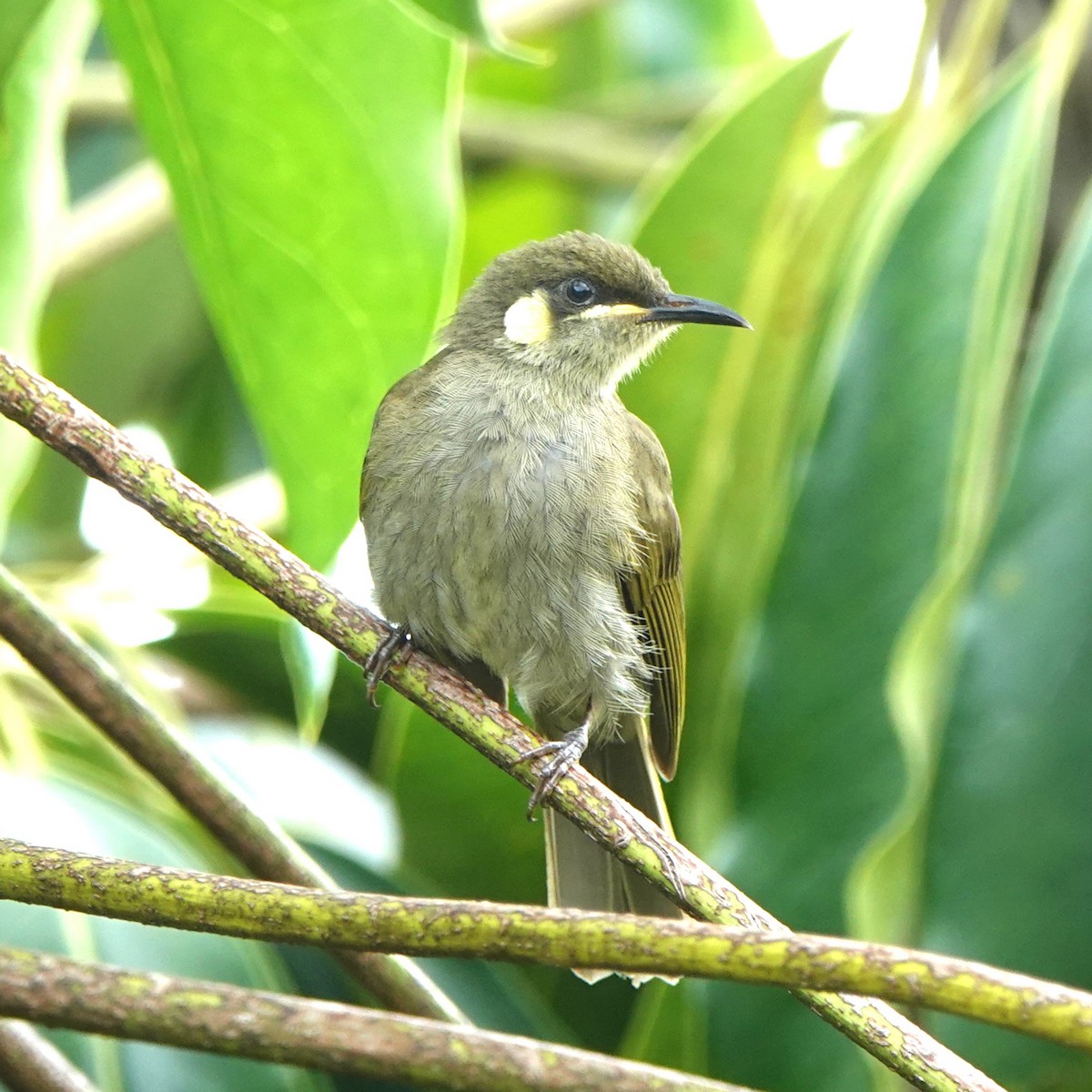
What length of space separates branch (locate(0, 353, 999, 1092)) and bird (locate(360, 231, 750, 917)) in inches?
33.9

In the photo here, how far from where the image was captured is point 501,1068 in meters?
1.35

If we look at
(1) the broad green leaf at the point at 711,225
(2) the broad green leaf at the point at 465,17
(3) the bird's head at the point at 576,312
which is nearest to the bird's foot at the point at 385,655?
(3) the bird's head at the point at 576,312

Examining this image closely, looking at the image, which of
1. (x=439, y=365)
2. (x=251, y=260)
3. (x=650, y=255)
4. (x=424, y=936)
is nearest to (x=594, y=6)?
(x=650, y=255)

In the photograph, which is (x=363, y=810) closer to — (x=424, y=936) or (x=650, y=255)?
(x=650, y=255)

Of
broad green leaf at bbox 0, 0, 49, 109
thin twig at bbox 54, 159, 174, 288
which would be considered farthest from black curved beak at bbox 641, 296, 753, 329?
broad green leaf at bbox 0, 0, 49, 109

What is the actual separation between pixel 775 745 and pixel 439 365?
1141 mm

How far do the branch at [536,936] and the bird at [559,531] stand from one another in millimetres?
1498

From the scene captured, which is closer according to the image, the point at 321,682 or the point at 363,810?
the point at 321,682

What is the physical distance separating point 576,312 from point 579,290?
7 centimetres

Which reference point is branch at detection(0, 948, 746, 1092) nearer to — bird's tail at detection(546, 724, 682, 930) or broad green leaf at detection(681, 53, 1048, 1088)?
broad green leaf at detection(681, 53, 1048, 1088)

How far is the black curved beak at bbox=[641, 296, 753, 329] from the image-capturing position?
3664 mm

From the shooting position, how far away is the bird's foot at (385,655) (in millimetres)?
2388

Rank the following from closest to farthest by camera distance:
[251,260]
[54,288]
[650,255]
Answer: [251,260], [650,255], [54,288]

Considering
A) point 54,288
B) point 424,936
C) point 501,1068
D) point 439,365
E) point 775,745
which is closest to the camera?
point 501,1068
